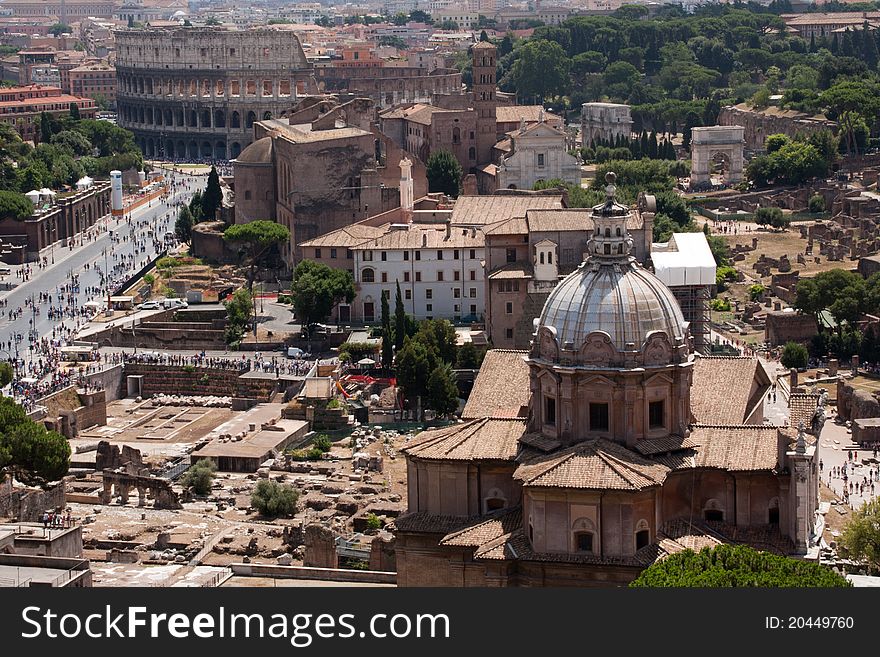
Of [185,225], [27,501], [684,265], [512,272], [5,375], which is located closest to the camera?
[27,501]

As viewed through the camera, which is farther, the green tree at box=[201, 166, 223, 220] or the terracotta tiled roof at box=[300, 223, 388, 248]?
the green tree at box=[201, 166, 223, 220]

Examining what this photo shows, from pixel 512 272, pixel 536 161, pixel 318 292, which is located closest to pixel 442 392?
pixel 512 272

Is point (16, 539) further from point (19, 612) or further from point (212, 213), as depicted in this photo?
point (212, 213)

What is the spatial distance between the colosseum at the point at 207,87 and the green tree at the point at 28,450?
349ft

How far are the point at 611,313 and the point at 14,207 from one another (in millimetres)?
64024

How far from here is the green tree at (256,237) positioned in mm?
95250

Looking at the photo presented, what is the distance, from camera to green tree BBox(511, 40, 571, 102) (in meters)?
179

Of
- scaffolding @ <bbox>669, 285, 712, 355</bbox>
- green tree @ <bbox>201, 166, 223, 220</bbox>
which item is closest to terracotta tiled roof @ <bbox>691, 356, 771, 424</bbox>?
scaffolding @ <bbox>669, 285, 712, 355</bbox>

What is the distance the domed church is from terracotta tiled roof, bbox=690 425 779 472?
0.04m

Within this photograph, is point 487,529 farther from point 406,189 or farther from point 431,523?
point 406,189

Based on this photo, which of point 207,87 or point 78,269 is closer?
point 78,269

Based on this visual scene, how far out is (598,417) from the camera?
4562 cm

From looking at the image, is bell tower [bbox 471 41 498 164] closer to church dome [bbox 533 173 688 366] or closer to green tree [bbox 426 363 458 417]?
green tree [bbox 426 363 458 417]

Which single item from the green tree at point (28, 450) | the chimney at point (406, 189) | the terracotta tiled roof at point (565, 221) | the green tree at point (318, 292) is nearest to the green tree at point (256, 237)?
the chimney at point (406, 189)
